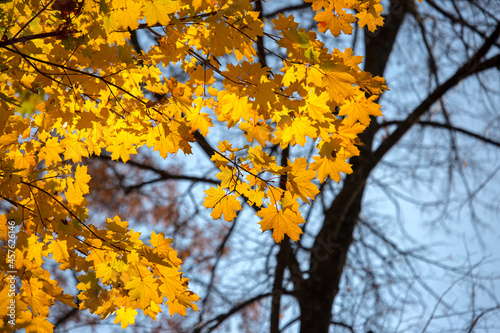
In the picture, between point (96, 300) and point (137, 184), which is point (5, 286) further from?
point (137, 184)

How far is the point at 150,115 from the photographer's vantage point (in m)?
2.02

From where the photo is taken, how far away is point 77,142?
2.27 meters

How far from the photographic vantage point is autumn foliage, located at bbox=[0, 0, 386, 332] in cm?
178

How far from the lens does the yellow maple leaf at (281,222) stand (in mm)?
1839

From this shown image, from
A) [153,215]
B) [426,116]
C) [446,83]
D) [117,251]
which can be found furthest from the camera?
[153,215]

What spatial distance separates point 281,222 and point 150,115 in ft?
2.57

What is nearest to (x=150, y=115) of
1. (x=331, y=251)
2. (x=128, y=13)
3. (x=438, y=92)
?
(x=128, y=13)

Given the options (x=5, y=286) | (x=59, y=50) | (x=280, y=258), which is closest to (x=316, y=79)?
(x=59, y=50)

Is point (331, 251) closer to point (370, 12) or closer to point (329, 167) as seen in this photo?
point (329, 167)

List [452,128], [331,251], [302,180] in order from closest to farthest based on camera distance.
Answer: [302,180] < [331,251] < [452,128]

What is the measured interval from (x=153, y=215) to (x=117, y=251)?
14.9 feet

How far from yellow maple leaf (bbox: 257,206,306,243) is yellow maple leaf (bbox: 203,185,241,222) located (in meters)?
0.15

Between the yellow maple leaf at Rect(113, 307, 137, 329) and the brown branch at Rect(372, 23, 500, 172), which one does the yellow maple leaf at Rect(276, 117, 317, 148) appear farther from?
the brown branch at Rect(372, 23, 500, 172)

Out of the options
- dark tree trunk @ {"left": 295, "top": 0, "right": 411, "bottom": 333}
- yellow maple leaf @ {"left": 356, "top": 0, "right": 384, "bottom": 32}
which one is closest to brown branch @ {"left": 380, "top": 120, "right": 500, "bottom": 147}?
dark tree trunk @ {"left": 295, "top": 0, "right": 411, "bottom": 333}
